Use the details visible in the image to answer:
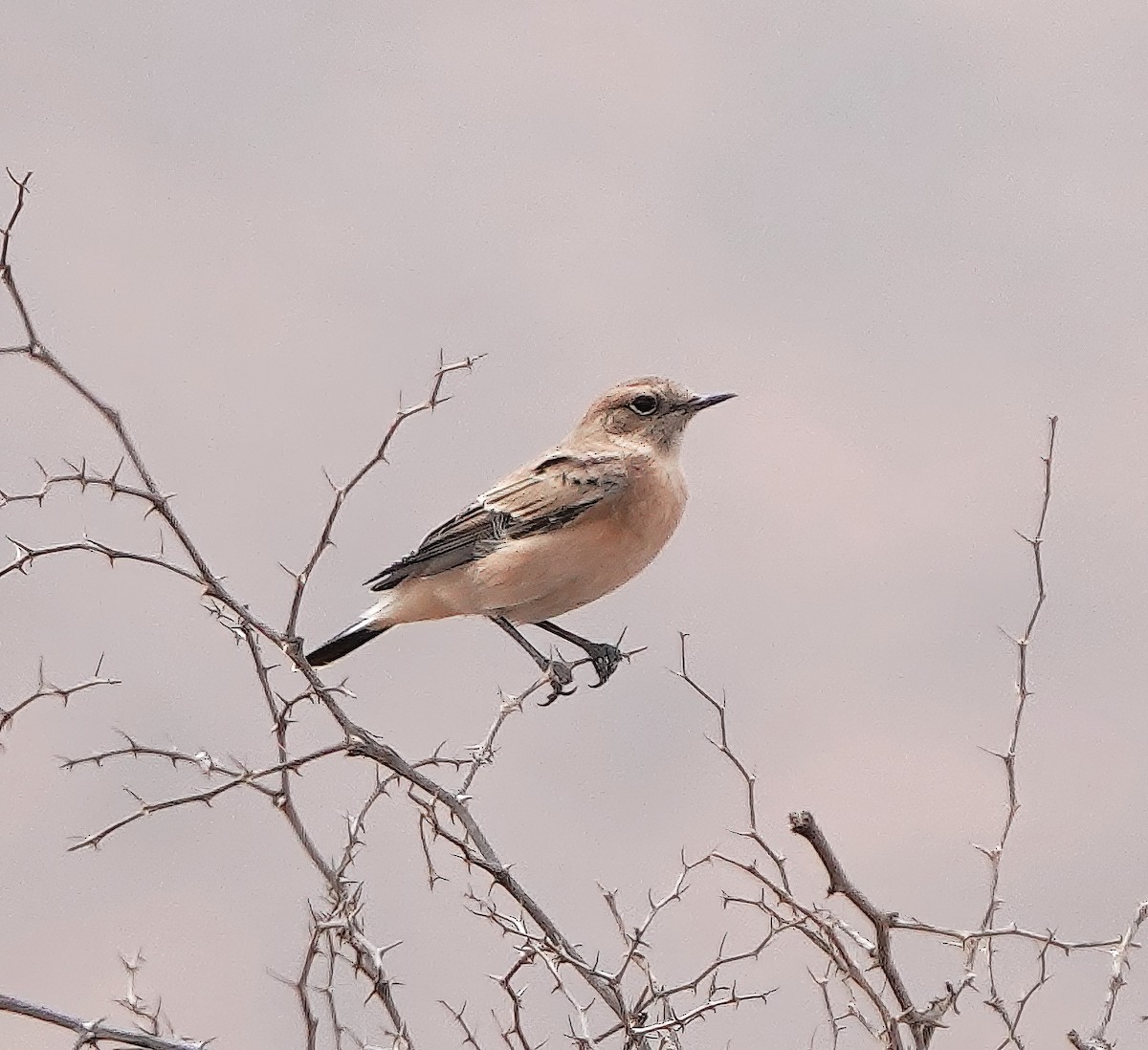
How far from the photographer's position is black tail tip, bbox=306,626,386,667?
455 cm

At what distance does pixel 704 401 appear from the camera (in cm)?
471

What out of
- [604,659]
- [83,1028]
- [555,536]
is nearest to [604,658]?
[604,659]

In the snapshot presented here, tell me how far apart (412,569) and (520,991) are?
1.79 m

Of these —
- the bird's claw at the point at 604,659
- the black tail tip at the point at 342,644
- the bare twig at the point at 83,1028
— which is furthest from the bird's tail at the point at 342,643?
the bare twig at the point at 83,1028

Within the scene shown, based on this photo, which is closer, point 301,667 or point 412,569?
point 301,667

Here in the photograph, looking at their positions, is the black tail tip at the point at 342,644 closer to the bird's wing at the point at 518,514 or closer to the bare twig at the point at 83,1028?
the bird's wing at the point at 518,514

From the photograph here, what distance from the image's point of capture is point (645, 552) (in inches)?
172

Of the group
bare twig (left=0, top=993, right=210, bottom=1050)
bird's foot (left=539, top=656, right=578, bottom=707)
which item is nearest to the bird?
bird's foot (left=539, top=656, right=578, bottom=707)

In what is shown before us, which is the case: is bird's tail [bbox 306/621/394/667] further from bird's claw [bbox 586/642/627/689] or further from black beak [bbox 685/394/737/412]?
black beak [bbox 685/394/737/412]

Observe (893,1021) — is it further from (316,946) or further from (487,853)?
(316,946)

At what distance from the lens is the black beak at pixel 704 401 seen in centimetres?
460

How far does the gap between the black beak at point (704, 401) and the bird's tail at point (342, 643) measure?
1136mm

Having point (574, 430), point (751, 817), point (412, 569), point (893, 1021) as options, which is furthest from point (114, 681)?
point (574, 430)

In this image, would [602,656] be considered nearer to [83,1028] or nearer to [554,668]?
[554,668]
